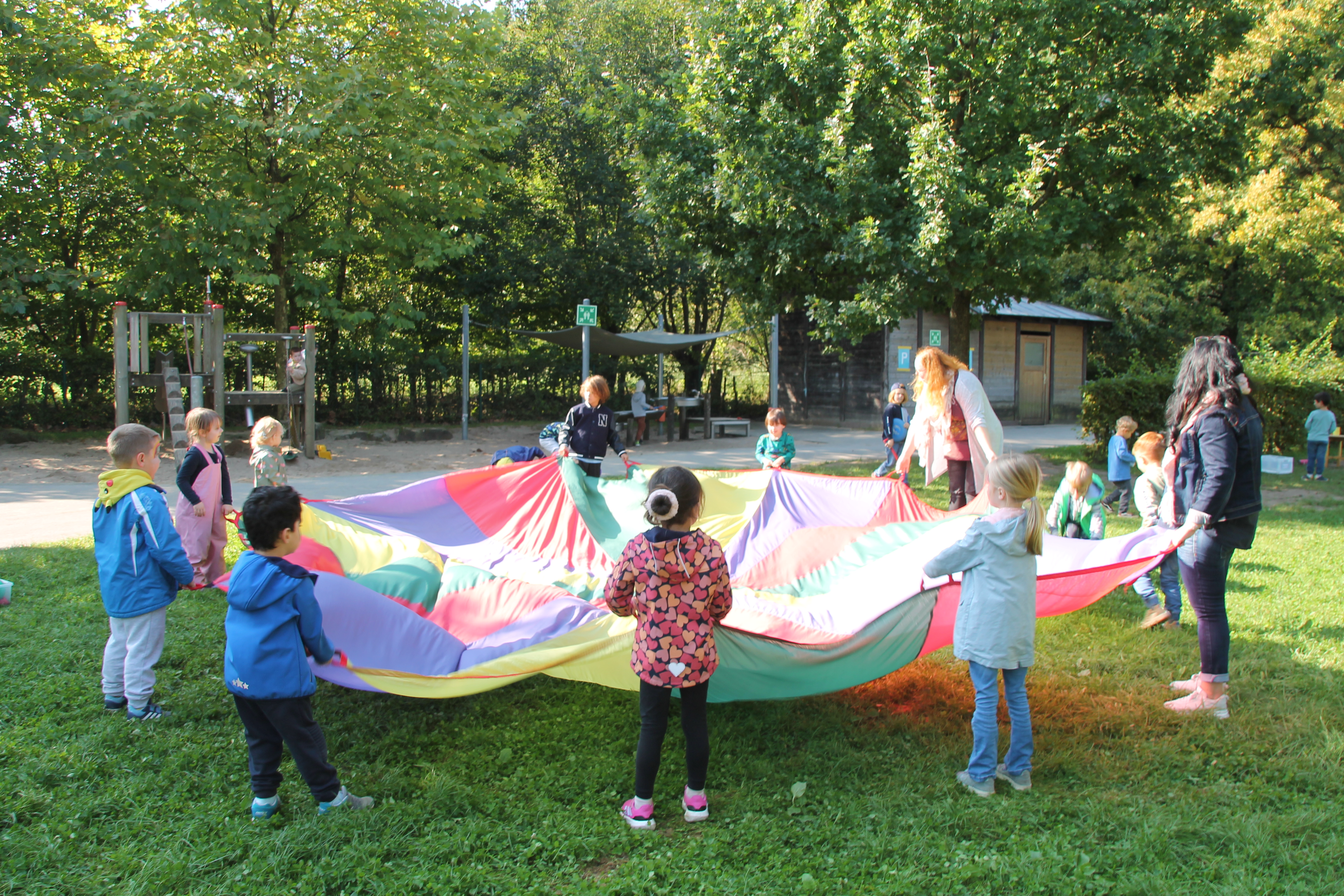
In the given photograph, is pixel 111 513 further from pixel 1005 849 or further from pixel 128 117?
pixel 128 117

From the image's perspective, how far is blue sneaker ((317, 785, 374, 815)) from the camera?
10.3ft

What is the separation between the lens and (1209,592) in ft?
13.0

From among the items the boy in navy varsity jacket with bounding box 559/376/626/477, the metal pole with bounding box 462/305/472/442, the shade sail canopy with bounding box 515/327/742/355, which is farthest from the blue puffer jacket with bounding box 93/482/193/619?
the metal pole with bounding box 462/305/472/442

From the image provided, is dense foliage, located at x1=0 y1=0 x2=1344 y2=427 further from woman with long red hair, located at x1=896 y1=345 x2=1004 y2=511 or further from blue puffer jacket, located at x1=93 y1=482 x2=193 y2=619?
blue puffer jacket, located at x1=93 y1=482 x2=193 y2=619

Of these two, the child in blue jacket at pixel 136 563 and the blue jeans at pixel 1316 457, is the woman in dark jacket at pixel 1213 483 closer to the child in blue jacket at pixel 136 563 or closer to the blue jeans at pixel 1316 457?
the child in blue jacket at pixel 136 563

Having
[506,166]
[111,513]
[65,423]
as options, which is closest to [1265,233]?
[506,166]

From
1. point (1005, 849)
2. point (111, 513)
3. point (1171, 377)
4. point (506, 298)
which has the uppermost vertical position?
point (506, 298)

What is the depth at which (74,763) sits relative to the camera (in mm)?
3471

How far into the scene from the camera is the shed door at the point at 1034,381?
21938 millimetres

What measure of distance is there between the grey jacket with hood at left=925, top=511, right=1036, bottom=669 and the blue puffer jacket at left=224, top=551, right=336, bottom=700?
7.46 feet

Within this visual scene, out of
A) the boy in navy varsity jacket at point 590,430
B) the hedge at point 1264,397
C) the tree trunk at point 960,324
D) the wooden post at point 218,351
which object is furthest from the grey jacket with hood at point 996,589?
the hedge at point 1264,397

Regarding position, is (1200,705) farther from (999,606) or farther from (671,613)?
(671,613)

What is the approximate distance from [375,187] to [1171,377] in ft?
43.8

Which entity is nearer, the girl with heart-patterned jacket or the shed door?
the girl with heart-patterned jacket
